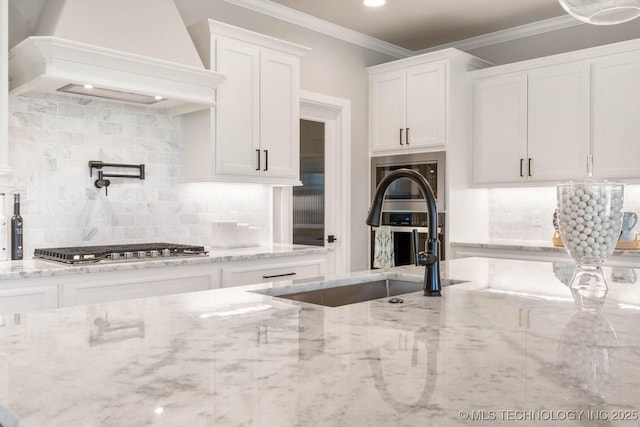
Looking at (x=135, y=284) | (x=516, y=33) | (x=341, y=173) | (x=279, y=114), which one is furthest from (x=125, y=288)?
(x=516, y=33)

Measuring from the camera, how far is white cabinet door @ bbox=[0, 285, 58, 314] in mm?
2391

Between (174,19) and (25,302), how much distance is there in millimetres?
1848

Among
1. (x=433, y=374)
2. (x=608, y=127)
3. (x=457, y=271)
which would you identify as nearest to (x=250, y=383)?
(x=433, y=374)

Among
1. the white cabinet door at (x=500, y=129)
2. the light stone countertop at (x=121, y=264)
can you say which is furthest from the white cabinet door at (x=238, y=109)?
the white cabinet door at (x=500, y=129)

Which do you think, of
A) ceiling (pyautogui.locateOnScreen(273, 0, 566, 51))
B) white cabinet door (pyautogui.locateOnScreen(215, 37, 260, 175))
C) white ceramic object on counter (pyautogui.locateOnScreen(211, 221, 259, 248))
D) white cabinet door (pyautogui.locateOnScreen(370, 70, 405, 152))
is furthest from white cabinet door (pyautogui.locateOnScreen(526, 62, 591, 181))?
white ceramic object on counter (pyautogui.locateOnScreen(211, 221, 259, 248))

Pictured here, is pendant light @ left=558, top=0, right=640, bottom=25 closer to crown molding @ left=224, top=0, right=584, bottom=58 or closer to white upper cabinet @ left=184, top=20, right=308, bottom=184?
white upper cabinet @ left=184, top=20, right=308, bottom=184

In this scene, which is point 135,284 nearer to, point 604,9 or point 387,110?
point 604,9

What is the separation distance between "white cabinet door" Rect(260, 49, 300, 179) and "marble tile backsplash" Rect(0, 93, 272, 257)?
440 mm

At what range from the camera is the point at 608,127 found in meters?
4.00

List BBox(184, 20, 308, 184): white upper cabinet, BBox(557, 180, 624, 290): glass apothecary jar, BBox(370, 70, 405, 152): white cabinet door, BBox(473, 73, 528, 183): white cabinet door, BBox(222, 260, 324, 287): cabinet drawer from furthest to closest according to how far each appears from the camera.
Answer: BBox(370, 70, 405, 152): white cabinet door < BBox(473, 73, 528, 183): white cabinet door < BBox(184, 20, 308, 184): white upper cabinet < BBox(222, 260, 324, 287): cabinet drawer < BBox(557, 180, 624, 290): glass apothecary jar

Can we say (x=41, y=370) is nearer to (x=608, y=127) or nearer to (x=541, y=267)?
(x=541, y=267)

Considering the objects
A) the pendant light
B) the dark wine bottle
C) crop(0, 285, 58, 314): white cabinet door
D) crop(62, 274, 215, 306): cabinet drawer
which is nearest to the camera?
the pendant light

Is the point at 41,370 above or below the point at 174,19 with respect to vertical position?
below

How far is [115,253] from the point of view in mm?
2832
